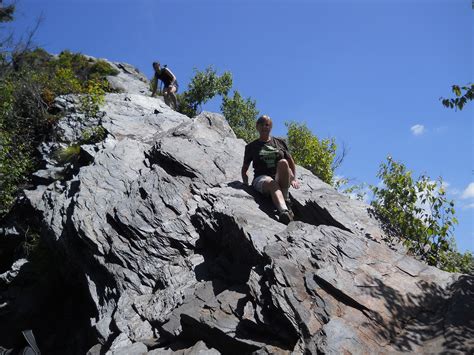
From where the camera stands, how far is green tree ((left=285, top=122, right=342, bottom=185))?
52.0ft

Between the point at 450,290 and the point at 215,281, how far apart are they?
375 centimetres

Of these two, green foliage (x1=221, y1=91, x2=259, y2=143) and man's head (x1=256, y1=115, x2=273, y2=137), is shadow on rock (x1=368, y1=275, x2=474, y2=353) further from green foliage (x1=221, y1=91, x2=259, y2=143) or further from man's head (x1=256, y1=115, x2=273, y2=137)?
green foliage (x1=221, y1=91, x2=259, y2=143)

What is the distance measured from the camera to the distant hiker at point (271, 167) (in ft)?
25.1

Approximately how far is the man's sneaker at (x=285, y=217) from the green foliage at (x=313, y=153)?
28.7 ft

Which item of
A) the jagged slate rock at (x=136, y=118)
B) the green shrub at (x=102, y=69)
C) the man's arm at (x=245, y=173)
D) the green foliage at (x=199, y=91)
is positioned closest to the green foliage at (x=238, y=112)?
the green foliage at (x=199, y=91)

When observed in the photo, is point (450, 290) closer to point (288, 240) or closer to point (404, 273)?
point (404, 273)

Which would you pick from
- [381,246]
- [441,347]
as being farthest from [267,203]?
[441,347]

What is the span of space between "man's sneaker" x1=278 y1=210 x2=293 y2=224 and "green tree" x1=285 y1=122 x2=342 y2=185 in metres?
8.74

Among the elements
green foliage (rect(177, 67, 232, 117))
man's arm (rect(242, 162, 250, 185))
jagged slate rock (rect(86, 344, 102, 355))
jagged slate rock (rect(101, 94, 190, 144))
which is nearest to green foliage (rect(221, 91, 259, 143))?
green foliage (rect(177, 67, 232, 117))

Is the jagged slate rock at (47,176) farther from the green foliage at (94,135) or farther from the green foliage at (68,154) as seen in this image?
the green foliage at (94,135)

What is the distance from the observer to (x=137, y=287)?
6.87 m

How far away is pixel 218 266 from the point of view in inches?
269

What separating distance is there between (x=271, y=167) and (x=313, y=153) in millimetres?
8341

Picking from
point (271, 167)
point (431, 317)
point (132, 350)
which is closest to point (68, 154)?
point (271, 167)
